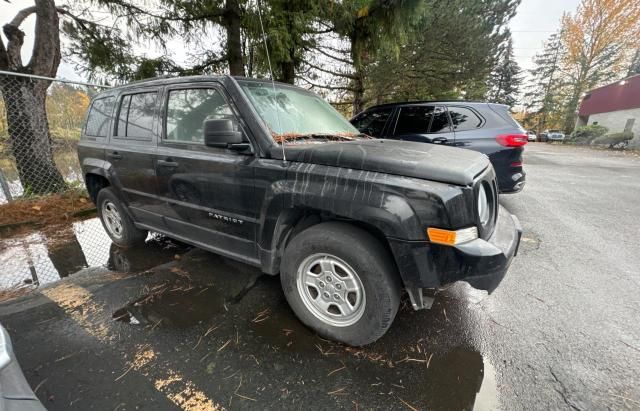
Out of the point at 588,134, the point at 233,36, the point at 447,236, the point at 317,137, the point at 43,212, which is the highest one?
the point at 233,36

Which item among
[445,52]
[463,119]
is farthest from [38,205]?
[445,52]

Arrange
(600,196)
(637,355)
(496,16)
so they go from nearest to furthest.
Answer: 1. (637,355)
2. (600,196)
3. (496,16)

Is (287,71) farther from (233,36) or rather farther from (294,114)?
(294,114)

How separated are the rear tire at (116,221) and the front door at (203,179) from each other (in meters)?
1.00

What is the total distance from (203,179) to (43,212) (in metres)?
4.16

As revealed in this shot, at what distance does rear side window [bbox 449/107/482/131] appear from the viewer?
4590mm

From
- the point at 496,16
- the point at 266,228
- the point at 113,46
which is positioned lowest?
the point at 266,228

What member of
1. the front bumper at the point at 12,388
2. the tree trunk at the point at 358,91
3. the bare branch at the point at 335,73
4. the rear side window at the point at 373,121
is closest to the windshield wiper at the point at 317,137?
the front bumper at the point at 12,388

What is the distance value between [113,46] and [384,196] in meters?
6.74

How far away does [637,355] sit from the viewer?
6.33 ft

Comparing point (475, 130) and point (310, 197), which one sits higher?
point (475, 130)

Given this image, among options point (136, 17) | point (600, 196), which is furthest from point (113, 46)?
point (600, 196)

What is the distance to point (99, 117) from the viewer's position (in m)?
3.38

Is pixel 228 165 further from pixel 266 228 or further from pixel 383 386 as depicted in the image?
pixel 383 386
